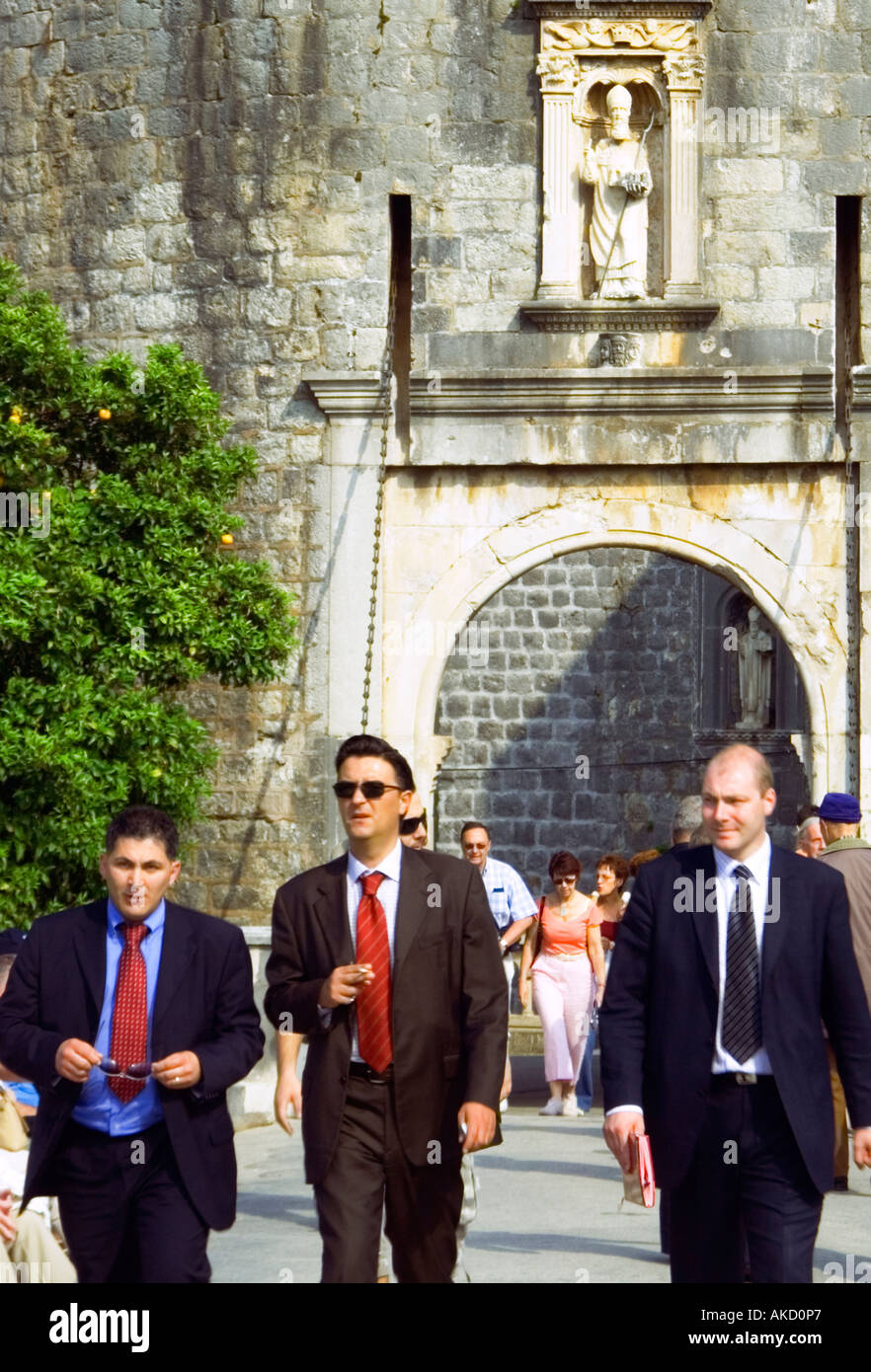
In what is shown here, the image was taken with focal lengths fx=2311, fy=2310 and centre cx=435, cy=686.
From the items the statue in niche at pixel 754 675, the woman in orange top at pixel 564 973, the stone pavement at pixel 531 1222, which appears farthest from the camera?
the statue in niche at pixel 754 675

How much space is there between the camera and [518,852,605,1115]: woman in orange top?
Result: 11484mm

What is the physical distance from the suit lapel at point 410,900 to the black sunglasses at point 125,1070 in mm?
719

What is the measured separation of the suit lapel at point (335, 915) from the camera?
565 cm

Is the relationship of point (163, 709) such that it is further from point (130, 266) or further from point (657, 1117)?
point (657, 1117)

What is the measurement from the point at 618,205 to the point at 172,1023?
29.0 feet

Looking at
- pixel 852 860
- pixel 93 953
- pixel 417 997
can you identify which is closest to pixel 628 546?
pixel 852 860

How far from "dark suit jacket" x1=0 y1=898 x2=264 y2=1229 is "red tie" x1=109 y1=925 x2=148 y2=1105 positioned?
0.04m

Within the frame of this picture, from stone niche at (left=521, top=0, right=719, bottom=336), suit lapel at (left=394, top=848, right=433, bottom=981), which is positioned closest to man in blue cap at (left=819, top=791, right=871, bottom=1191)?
suit lapel at (left=394, top=848, right=433, bottom=981)

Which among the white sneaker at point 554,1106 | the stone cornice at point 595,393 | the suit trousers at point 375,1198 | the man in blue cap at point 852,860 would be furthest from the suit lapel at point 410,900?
the stone cornice at point 595,393

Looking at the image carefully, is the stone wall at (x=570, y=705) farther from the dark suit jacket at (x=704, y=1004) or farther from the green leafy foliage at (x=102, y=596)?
the dark suit jacket at (x=704, y=1004)

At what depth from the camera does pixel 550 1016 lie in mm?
11461

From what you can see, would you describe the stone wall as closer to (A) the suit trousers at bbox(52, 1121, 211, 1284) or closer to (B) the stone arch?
(B) the stone arch

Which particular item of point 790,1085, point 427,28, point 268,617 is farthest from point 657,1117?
point 427,28

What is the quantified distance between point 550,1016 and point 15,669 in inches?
124
